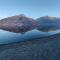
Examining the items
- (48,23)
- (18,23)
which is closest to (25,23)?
(18,23)

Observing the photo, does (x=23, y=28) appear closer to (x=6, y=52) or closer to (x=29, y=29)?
(x=29, y=29)

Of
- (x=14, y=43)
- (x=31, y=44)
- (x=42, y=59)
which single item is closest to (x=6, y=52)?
(x=14, y=43)

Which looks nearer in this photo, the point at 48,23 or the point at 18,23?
the point at 18,23

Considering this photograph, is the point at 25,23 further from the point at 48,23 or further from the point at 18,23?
the point at 48,23
